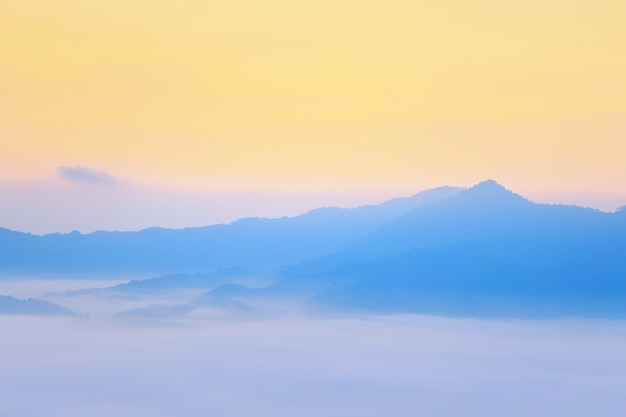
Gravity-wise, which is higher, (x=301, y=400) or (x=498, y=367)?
(x=498, y=367)

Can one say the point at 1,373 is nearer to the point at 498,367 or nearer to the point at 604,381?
the point at 498,367

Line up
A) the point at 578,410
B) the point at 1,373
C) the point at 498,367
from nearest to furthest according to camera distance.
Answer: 1. the point at 578,410
2. the point at 1,373
3. the point at 498,367

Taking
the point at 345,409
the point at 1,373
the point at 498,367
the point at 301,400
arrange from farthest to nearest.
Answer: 1. the point at 498,367
2. the point at 1,373
3. the point at 301,400
4. the point at 345,409

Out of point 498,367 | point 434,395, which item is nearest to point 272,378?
point 434,395

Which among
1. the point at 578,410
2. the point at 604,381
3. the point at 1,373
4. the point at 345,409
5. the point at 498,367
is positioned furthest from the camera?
the point at 498,367

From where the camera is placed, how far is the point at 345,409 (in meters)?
137

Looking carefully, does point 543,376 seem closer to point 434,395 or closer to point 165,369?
point 434,395

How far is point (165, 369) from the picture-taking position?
193m

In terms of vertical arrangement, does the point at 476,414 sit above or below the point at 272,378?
below

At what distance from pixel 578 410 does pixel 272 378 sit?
228 ft

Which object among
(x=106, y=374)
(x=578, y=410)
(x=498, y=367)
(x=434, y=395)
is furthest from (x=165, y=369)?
(x=578, y=410)

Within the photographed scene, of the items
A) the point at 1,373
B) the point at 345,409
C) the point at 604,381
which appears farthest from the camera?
the point at 1,373

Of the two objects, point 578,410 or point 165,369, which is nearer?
point 578,410

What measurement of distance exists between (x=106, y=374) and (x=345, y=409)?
229 feet
